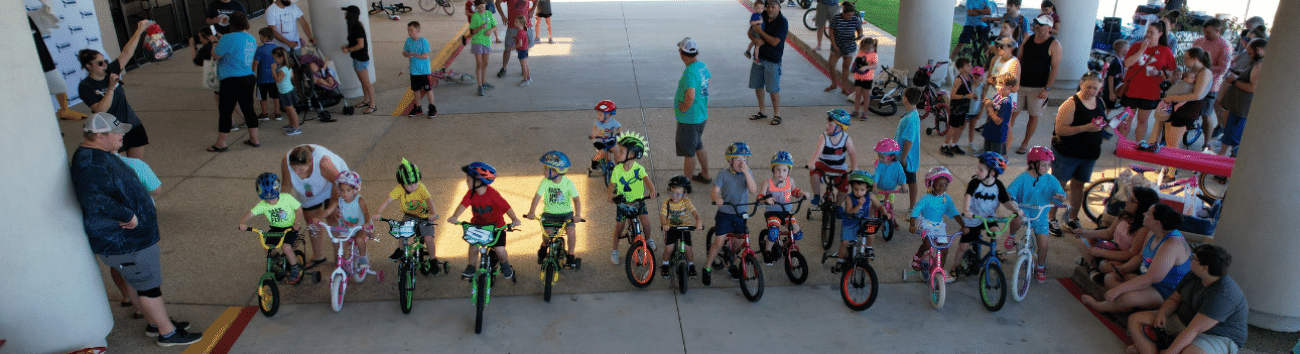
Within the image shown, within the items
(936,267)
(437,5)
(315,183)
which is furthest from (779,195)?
(437,5)

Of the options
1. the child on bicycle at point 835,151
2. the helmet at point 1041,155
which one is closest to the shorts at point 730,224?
the child on bicycle at point 835,151

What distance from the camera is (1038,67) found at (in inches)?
390

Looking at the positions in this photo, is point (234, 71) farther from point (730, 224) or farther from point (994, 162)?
point (994, 162)

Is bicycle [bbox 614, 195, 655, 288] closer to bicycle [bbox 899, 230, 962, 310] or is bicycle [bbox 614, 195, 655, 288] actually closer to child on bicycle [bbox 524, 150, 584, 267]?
child on bicycle [bbox 524, 150, 584, 267]

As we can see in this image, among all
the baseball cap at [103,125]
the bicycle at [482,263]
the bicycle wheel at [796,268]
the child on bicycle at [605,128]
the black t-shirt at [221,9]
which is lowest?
the bicycle wheel at [796,268]

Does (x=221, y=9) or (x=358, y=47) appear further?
(x=221, y=9)

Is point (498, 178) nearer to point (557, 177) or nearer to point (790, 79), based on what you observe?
point (557, 177)

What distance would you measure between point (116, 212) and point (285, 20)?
6.86m

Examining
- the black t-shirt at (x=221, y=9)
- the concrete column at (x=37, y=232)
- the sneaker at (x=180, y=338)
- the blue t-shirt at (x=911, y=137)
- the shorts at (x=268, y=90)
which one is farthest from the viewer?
the black t-shirt at (x=221, y=9)

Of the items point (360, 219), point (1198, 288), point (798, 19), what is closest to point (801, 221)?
point (1198, 288)

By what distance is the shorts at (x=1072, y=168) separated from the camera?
7668 mm

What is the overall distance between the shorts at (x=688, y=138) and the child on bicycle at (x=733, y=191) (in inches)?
85.3

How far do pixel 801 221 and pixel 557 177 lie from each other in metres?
2.87

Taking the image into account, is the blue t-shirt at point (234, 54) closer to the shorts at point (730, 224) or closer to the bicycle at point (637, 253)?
the bicycle at point (637, 253)
